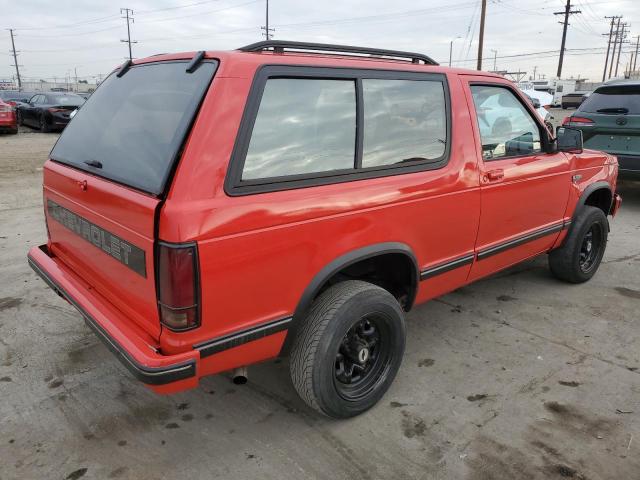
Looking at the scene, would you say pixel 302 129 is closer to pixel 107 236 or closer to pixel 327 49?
pixel 327 49

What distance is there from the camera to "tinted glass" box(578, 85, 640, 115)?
669 cm

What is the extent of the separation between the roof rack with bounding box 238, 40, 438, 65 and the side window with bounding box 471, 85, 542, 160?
436 mm

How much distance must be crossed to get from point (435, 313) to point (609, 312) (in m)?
1.38

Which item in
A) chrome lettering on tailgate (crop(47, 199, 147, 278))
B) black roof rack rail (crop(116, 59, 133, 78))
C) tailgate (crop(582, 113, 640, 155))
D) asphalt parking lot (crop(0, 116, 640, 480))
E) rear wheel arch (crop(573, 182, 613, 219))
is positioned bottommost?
asphalt parking lot (crop(0, 116, 640, 480))

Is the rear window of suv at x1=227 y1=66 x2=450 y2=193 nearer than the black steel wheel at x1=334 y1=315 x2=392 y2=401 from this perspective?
Yes

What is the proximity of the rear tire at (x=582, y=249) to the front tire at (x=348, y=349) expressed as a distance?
2.27 m

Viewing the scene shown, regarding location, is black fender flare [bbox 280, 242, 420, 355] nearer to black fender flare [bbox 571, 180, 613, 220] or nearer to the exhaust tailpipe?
the exhaust tailpipe

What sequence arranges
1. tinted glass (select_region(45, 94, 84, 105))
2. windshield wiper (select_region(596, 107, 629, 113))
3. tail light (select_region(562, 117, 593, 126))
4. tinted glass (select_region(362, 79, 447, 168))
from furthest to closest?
tinted glass (select_region(45, 94, 84, 105))
tail light (select_region(562, 117, 593, 126))
windshield wiper (select_region(596, 107, 629, 113))
tinted glass (select_region(362, 79, 447, 168))

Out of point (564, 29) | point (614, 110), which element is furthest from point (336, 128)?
point (564, 29)

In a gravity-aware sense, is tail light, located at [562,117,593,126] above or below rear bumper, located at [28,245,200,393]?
above

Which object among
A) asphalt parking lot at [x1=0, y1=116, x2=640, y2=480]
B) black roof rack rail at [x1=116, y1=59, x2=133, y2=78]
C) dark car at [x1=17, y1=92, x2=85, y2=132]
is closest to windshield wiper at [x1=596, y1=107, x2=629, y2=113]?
asphalt parking lot at [x1=0, y1=116, x2=640, y2=480]

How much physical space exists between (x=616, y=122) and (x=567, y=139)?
365 cm

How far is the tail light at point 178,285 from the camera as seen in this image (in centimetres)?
194

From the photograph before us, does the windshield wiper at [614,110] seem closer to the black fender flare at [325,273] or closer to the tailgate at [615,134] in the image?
the tailgate at [615,134]
